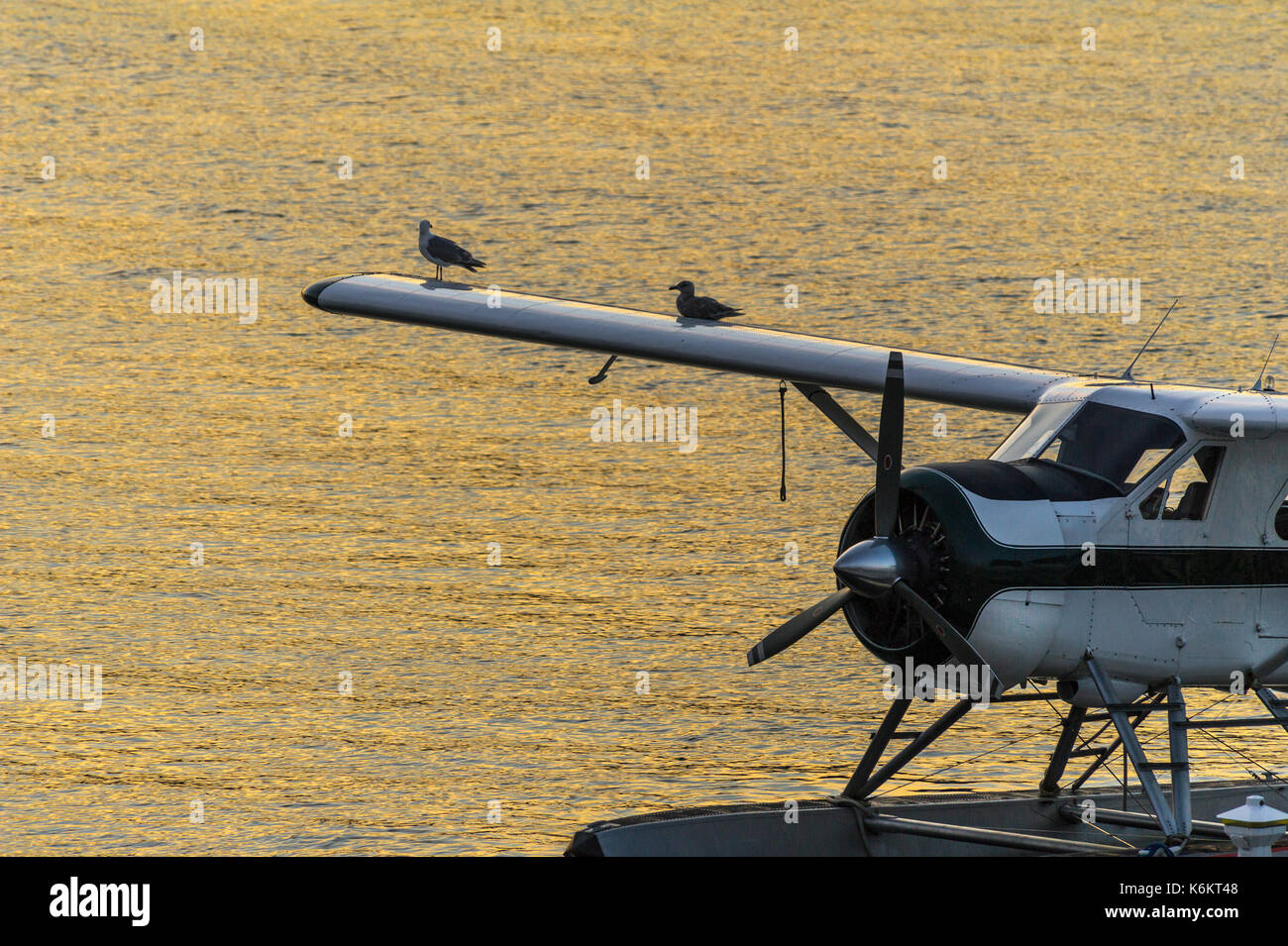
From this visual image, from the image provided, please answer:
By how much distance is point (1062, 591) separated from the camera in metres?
11.5

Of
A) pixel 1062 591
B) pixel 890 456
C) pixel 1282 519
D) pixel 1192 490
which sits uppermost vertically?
pixel 890 456

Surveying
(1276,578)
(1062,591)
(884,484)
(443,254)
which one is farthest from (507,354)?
(1062,591)

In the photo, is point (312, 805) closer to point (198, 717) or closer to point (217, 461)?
point (198, 717)

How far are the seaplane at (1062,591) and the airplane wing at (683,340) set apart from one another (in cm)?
8

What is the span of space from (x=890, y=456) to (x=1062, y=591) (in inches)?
48.2

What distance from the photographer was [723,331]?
15359 millimetres

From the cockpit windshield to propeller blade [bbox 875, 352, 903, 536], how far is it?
0.81 metres

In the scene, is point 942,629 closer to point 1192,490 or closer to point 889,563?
point 889,563

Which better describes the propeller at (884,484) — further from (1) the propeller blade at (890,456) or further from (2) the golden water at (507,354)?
(2) the golden water at (507,354)

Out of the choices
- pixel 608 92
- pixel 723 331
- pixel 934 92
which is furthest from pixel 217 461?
pixel 934 92

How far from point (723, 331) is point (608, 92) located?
29.7 metres

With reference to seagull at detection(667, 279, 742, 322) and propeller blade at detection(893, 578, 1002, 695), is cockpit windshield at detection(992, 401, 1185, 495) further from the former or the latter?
seagull at detection(667, 279, 742, 322)

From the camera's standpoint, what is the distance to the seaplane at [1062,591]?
11312 millimetres
